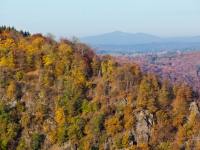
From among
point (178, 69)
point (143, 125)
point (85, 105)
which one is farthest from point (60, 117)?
point (178, 69)

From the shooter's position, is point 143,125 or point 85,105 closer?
point 143,125

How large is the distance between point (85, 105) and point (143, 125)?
7.95 metres

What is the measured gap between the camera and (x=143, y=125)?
1409 inches

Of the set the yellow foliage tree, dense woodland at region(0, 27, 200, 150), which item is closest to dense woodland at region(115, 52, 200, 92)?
dense woodland at region(0, 27, 200, 150)

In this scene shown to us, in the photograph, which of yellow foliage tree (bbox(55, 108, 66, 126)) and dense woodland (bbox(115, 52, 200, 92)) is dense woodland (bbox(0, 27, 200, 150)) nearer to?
yellow foliage tree (bbox(55, 108, 66, 126))

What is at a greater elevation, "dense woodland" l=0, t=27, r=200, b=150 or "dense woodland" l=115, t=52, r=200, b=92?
"dense woodland" l=0, t=27, r=200, b=150

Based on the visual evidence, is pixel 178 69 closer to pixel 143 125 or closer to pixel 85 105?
pixel 143 125

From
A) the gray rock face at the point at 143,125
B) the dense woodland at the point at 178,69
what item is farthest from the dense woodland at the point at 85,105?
the dense woodland at the point at 178,69

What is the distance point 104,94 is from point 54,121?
7.68 meters

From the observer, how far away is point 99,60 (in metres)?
44.9

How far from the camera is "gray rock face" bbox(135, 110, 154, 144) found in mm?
34812

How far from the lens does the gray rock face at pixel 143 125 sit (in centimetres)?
3481

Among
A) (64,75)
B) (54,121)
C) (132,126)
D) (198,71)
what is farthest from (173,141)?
(198,71)

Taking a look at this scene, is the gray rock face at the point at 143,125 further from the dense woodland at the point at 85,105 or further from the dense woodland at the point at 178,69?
the dense woodland at the point at 178,69
